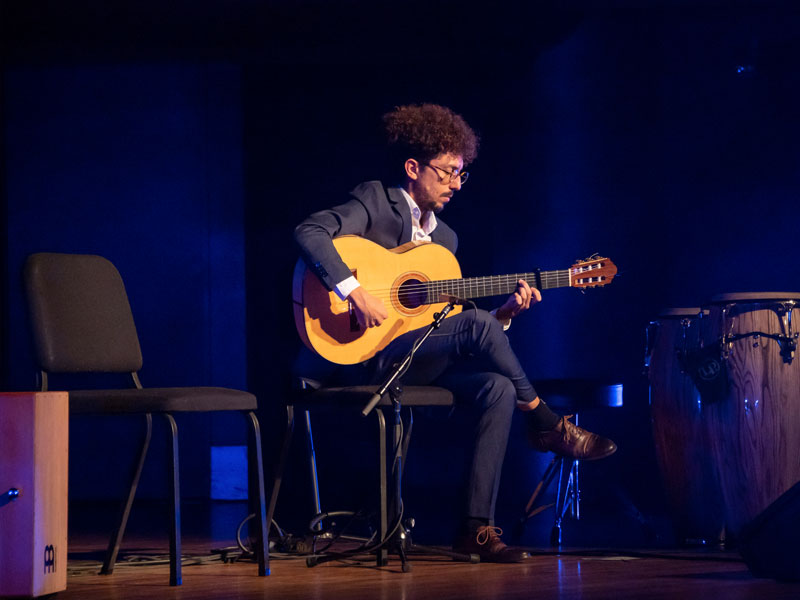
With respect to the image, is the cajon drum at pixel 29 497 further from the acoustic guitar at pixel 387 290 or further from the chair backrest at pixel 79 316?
the acoustic guitar at pixel 387 290

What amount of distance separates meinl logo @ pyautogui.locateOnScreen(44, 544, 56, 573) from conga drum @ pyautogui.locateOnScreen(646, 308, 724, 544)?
2.10 m

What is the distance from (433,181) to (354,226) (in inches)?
15.8

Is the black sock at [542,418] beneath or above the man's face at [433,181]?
beneath

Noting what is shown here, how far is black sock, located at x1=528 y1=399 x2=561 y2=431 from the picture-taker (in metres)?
3.31

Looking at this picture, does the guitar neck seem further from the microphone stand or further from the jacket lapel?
the microphone stand

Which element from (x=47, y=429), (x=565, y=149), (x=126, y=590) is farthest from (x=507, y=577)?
(x=565, y=149)

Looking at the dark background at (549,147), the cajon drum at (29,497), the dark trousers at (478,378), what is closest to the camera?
the cajon drum at (29,497)

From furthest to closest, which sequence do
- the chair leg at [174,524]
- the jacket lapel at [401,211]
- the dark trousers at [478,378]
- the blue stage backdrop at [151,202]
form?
the blue stage backdrop at [151,202]
the jacket lapel at [401,211]
the dark trousers at [478,378]
the chair leg at [174,524]

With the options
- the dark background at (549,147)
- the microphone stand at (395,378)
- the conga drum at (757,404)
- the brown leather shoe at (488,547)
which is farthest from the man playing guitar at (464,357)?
the dark background at (549,147)

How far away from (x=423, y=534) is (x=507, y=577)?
1.20 meters

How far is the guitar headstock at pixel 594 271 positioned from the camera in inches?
140

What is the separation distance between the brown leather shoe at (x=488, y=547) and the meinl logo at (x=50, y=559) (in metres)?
1.22

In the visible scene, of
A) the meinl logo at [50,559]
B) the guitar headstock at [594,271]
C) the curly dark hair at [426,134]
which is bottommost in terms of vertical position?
the meinl logo at [50,559]

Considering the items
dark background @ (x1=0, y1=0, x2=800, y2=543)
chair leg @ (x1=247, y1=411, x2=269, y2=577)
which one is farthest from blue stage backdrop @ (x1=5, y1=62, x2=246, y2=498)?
chair leg @ (x1=247, y1=411, x2=269, y2=577)
